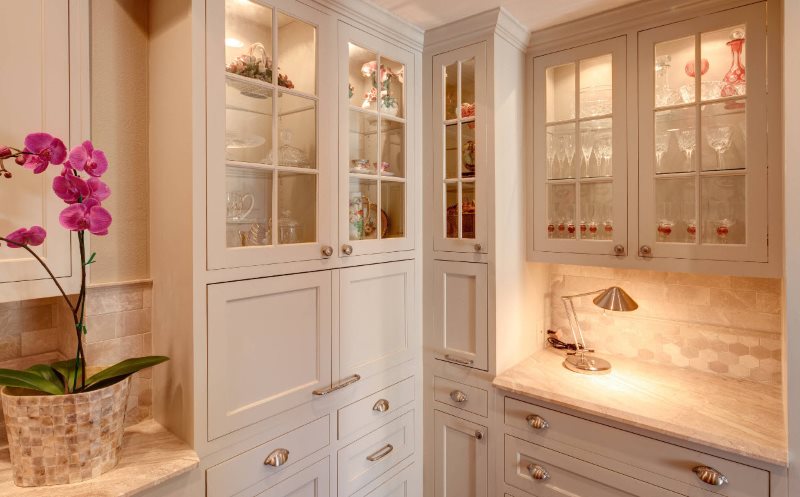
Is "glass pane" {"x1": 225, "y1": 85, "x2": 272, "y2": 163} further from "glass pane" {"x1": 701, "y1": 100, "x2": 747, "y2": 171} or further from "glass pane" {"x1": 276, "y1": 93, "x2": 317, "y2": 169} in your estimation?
"glass pane" {"x1": 701, "y1": 100, "x2": 747, "y2": 171}

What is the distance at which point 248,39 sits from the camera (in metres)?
1.37

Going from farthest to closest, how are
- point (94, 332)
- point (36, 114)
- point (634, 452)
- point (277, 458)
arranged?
point (634, 452) < point (277, 458) < point (94, 332) < point (36, 114)

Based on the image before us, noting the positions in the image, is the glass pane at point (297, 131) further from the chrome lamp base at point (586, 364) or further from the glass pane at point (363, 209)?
the chrome lamp base at point (586, 364)

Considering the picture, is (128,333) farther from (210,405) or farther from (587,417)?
(587,417)

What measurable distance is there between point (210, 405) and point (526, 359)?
4.56ft

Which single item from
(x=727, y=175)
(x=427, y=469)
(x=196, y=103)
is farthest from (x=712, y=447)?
(x=196, y=103)

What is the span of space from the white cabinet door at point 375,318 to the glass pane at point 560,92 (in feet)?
3.05

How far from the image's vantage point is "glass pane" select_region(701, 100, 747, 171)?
1.56 m

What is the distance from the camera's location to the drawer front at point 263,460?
4.26ft

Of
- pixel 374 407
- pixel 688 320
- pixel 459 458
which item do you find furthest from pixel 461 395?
pixel 688 320

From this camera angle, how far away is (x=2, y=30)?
40.3 inches

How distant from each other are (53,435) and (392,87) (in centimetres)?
160

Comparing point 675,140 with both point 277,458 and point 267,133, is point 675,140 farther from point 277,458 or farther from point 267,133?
point 277,458

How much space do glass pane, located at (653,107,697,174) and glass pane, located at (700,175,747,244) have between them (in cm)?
10
